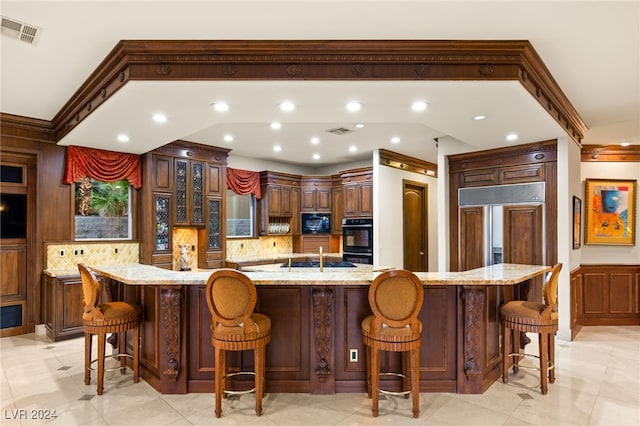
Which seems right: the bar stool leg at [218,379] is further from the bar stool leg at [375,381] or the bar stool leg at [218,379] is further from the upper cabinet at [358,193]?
the upper cabinet at [358,193]

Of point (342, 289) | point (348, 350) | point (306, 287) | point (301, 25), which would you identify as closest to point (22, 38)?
point (301, 25)

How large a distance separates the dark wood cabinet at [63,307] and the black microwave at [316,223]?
4268mm

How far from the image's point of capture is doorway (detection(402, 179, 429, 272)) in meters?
7.05

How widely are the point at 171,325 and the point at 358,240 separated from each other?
13.9ft

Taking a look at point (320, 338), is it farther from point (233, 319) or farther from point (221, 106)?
point (221, 106)

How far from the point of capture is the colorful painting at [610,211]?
224 inches

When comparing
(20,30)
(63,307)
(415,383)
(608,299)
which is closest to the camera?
(20,30)

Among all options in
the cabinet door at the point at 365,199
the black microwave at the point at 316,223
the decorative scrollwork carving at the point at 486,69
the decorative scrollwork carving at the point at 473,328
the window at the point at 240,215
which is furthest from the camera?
the black microwave at the point at 316,223

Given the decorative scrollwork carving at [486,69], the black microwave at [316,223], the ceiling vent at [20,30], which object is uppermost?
the ceiling vent at [20,30]

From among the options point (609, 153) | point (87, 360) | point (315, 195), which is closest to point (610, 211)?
point (609, 153)

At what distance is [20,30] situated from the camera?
2.64m

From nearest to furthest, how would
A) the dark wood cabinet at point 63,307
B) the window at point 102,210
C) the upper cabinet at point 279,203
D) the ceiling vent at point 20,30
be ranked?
the ceiling vent at point 20,30, the dark wood cabinet at point 63,307, the window at point 102,210, the upper cabinet at point 279,203

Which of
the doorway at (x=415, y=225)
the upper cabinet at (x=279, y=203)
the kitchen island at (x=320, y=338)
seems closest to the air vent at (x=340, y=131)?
the doorway at (x=415, y=225)

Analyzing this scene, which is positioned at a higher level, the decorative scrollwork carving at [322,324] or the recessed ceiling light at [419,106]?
the recessed ceiling light at [419,106]
